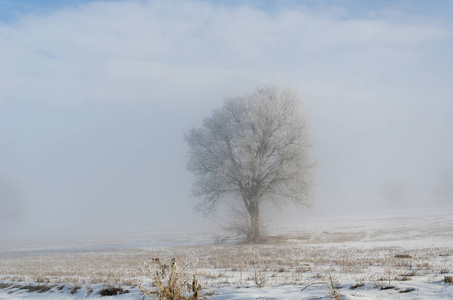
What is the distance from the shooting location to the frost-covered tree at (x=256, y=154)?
26.6m

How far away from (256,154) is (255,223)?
5.22 meters

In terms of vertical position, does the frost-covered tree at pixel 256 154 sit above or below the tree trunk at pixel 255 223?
above

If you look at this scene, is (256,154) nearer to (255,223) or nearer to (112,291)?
(255,223)

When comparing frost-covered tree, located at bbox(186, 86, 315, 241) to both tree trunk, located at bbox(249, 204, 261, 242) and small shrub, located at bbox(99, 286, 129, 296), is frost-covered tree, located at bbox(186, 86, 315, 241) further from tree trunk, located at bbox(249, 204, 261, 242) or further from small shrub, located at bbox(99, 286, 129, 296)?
small shrub, located at bbox(99, 286, 129, 296)

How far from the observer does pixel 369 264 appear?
11203mm

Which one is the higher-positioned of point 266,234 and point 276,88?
point 276,88

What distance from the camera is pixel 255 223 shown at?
2689cm

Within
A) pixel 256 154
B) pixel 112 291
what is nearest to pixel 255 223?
pixel 256 154

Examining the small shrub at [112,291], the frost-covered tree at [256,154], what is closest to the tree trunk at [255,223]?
the frost-covered tree at [256,154]

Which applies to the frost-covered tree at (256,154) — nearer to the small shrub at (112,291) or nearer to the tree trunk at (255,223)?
the tree trunk at (255,223)

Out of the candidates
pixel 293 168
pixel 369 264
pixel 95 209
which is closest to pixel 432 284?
pixel 369 264

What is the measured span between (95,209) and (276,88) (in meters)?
121

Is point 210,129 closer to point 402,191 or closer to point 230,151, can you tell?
point 230,151

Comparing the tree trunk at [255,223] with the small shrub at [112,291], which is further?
the tree trunk at [255,223]
